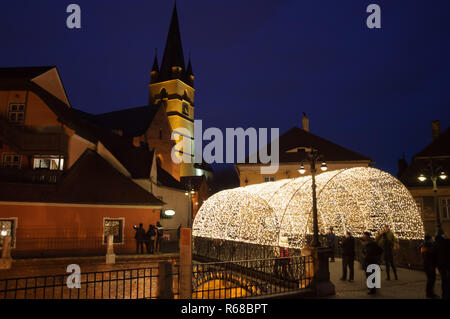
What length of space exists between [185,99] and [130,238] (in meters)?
57.2

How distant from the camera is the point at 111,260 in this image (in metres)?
19.2

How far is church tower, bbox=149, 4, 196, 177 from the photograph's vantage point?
72.6m

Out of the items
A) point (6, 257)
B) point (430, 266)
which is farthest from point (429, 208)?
point (6, 257)

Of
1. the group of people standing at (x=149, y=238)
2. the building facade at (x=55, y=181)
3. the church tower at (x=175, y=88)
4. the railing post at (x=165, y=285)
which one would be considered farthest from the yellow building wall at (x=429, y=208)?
the church tower at (x=175, y=88)

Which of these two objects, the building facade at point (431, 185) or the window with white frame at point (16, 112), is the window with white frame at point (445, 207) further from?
the window with white frame at point (16, 112)

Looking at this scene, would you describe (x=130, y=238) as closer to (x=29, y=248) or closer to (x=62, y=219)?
(x=62, y=219)

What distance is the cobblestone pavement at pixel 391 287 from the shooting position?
10.0 m

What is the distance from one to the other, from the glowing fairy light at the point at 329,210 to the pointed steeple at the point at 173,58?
6033cm

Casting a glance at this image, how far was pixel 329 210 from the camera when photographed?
65.1ft

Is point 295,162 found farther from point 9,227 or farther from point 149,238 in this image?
point 9,227

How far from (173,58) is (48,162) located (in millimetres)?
57960

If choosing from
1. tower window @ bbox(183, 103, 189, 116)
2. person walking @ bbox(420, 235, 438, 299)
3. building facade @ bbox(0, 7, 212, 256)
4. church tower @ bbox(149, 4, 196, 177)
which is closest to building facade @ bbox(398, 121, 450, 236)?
person walking @ bbox(420, 235, 438, 299)

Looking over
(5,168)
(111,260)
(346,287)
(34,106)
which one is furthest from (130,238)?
(346,287)
